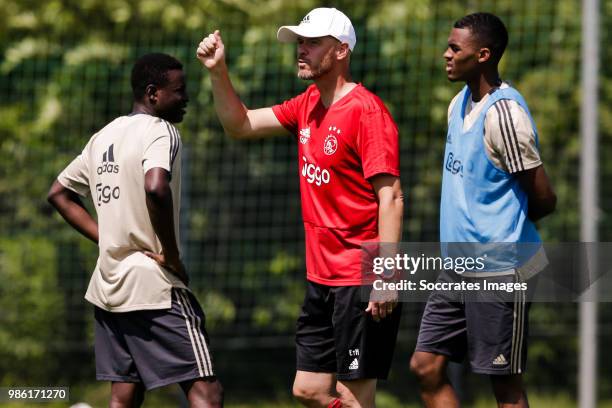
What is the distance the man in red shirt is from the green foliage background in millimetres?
3331

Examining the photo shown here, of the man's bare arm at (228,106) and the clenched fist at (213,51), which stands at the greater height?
the clenched fist at (213,51)

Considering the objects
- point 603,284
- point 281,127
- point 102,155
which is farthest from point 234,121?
point 603,284

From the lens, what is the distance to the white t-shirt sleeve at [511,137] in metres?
5.79

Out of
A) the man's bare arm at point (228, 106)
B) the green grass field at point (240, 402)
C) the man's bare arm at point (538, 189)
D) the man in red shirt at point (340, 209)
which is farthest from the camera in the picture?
the green grass field at point (240, 402)

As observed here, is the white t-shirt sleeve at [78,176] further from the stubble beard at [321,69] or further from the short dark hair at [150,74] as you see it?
the stubble beard at [321,69]

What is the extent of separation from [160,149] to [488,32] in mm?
1750

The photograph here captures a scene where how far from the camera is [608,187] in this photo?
1005cm

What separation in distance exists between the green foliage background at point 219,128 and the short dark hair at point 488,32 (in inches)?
134

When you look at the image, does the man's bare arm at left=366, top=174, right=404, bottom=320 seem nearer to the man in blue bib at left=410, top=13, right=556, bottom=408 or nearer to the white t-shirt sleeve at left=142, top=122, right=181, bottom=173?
the man in blue bib at left=410, top=13, right=556, bottom=408

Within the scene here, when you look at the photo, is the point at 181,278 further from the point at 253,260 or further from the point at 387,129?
the point at 253,260

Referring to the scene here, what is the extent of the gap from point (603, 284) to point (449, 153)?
185cm

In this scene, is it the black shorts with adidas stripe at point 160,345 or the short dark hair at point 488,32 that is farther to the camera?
the short dark hair at point 488,32

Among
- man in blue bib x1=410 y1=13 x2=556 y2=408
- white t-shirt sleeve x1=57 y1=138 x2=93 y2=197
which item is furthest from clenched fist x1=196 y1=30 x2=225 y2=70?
man in blue bib x1=410 y1=13 x2=556 y2=408

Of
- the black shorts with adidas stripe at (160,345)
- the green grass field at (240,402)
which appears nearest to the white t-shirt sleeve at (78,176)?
the black shorts with adidas stripe at (160,345)
